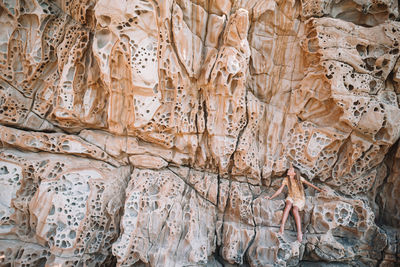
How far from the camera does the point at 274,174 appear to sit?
18.0 feet

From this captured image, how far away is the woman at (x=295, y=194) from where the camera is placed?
16.4 feet

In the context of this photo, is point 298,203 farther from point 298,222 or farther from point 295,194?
point 298,222

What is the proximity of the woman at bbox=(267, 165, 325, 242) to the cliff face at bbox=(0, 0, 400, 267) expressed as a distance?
0.64 ft

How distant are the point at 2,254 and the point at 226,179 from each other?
13.6 ft

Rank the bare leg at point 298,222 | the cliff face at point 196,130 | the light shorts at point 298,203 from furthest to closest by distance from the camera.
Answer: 1. the light shorts at point 298,203
2. the bare leg at point 298,222
3. the cliff face at point 196,130

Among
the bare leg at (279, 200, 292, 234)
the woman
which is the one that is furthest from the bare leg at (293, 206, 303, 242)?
the bare leg at (279, 200, 292, 234)

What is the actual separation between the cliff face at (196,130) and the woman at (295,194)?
196mm

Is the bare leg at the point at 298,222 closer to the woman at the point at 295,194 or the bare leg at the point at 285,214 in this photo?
the woman at the point at 295,194

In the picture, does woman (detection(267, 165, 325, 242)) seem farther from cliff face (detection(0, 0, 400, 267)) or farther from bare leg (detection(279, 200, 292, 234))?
cliff face (detection(0, 0, 400, 267))

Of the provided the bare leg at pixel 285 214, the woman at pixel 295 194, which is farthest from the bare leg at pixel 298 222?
the bare leg at pixel 285 214

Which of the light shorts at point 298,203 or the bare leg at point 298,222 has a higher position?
the light shorts at point 298,203

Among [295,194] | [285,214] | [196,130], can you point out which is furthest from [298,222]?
[196,130]

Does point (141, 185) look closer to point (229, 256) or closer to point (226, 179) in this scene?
point (226, 179)

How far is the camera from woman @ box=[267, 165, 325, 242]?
16.4ft
